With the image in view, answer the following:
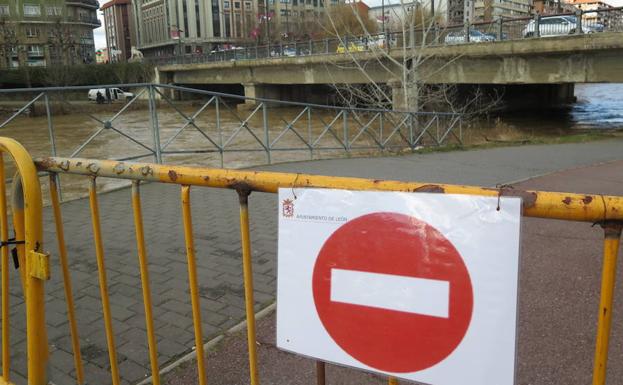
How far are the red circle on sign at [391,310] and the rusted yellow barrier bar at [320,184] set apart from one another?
132mm

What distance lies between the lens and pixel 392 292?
1669 mm

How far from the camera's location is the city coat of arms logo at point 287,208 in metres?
1.85

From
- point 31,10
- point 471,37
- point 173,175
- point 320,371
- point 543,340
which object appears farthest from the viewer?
point 31,10

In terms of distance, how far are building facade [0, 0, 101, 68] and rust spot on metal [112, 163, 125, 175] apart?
62.5m

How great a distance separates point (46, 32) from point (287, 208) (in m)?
79.2

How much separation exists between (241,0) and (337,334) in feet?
351

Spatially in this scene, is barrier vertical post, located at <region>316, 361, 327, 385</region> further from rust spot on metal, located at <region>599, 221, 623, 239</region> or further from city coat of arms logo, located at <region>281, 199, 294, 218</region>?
rust spot on metal, located at <region>599, 221, 623, 239</region>

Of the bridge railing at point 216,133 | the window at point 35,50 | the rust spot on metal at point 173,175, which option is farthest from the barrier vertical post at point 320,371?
the window at point 35,50

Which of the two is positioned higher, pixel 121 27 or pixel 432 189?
pixel 121 27

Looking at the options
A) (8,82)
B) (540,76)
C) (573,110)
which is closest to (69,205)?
(540,76)

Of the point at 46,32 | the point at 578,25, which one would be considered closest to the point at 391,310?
the point at 578,25

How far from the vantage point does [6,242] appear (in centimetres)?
245

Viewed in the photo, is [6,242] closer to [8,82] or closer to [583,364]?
[583,364]

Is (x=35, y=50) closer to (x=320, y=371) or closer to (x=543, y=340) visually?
(x=543, y=340)
